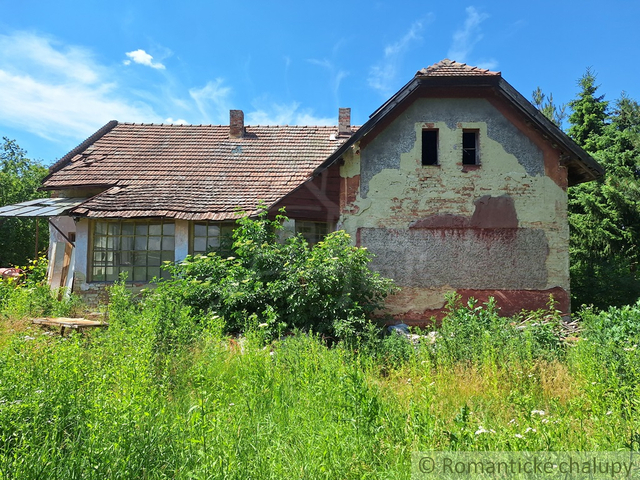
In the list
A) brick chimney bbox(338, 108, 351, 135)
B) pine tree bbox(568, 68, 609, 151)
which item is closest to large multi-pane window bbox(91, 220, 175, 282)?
brick chimney bbox(338, 108, 351, 135)

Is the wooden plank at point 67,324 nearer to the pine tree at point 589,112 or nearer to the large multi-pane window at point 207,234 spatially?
the large multi-pane window at point 207,234

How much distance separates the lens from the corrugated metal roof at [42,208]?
1027cm

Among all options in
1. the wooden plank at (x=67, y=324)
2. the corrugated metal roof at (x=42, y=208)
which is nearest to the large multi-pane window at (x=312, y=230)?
the wooden plank at (x=67, y=324)

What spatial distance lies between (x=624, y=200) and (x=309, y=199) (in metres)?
12.9

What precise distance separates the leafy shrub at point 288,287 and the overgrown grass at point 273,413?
2155mm

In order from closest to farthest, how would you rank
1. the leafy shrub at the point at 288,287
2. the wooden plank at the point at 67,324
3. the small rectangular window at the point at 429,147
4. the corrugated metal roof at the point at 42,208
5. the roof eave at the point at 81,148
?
the wooden plank at the point at 67,324
the leafy shrub at the point at 288,287
the small rectangular window at the point at 429,147
the corrugated metal roof at the point at 42,208
the roof eave at the point at 81,148

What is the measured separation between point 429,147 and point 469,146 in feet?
3.30

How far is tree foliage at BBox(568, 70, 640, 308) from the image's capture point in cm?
1297

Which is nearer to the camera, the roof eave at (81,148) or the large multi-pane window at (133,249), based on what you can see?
the large multi-pane window at (133,249)

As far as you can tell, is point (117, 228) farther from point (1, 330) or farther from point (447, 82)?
point (447, 82)

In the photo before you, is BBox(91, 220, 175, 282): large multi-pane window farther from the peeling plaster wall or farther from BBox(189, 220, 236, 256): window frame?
the peeling plaster wall

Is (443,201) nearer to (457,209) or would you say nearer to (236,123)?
(457,209)

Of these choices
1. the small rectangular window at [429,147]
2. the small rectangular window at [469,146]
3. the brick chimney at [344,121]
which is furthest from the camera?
the brick chimney at [344,121]

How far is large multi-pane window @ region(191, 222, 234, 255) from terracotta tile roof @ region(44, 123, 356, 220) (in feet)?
2.25
